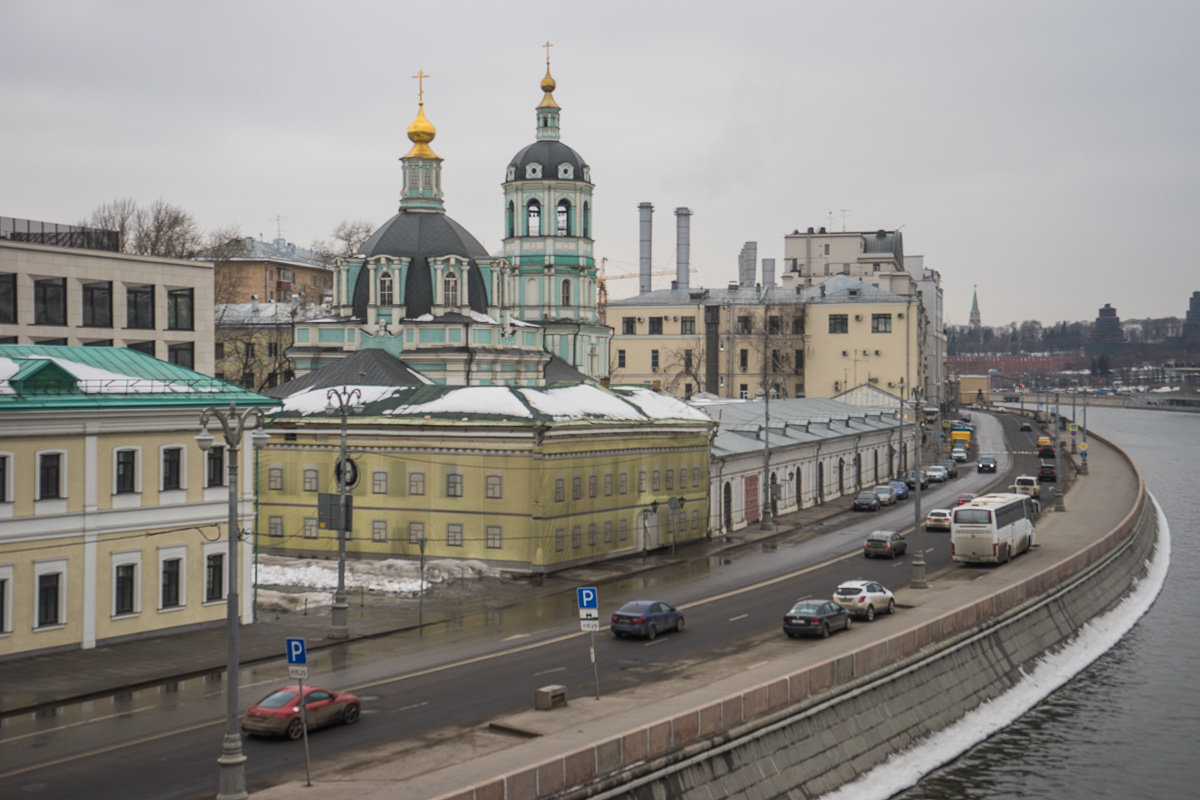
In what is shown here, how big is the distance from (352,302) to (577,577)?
94.9 ft

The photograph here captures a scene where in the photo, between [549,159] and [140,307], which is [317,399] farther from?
[549,159]

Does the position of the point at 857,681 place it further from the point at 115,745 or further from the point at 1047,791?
the point at 115,745

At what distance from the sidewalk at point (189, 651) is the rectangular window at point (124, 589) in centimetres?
105

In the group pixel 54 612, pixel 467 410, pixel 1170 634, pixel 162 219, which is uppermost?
pixel 162 219

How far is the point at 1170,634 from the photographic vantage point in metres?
55.3

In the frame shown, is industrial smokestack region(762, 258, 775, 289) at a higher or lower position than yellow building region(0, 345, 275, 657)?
higher

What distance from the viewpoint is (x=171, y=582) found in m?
40.7

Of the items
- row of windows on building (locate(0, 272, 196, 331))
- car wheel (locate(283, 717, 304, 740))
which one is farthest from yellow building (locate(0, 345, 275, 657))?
car wheel (locate(283, 717, 304, 740))

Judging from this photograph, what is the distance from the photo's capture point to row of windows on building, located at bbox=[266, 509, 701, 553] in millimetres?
55500

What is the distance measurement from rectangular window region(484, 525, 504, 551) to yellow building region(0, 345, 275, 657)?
1379 centimetres

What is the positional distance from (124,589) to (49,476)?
13.7 feet

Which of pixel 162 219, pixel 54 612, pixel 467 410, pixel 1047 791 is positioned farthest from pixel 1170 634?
pixel 162 219

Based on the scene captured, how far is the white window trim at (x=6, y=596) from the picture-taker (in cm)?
3597

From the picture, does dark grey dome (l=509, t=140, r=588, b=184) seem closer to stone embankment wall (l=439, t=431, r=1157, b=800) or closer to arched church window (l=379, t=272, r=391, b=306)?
arched church window (l=379, t=272, r=391, b=306)
